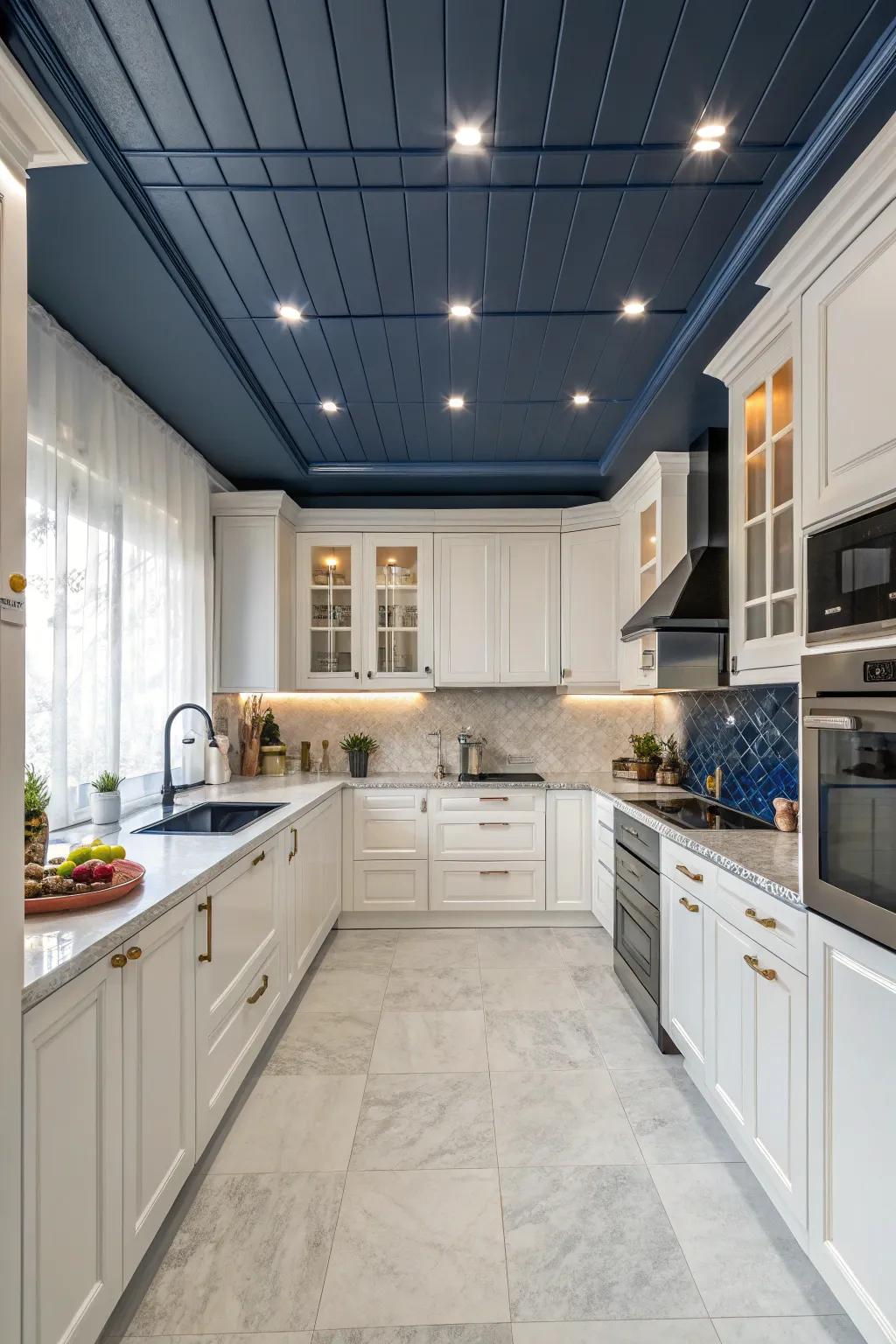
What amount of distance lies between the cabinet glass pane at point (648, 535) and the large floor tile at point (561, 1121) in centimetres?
236

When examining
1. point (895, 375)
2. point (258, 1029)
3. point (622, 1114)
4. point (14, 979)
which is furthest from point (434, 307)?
point (622, 1114)

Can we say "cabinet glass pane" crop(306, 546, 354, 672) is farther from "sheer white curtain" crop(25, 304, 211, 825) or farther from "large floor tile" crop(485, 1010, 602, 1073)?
"large floor tile" crop(485, 1010, 602, 1073)

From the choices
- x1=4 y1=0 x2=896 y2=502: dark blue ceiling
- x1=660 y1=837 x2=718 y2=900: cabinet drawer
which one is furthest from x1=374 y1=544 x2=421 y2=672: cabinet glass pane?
x1=660 y1=837 x2=718 y2=900: cabinet drawer

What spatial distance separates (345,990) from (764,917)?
211cm

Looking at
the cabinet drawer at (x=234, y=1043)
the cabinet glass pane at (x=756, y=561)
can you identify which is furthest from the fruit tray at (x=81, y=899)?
the cabinet glass pane at (x=756, y=561)

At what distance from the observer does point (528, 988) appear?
337 cm

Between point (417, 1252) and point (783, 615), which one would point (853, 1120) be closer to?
point (417, 1252)

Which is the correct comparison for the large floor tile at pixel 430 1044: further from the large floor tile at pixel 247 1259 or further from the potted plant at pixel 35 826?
the potted plant at pixel 35 826

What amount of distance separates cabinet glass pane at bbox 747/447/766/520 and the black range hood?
52 cm

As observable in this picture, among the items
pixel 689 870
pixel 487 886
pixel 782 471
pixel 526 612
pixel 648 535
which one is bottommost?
pixel 487 886

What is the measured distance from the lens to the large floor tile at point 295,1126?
7.00ft

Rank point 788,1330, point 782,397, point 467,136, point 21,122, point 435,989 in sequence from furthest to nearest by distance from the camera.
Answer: point 435,989
point 782,397
point 467,136
point 788,1330
point 21,122

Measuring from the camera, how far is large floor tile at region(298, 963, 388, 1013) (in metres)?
3.17

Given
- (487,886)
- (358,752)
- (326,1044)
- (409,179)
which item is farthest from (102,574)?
(487,886)
